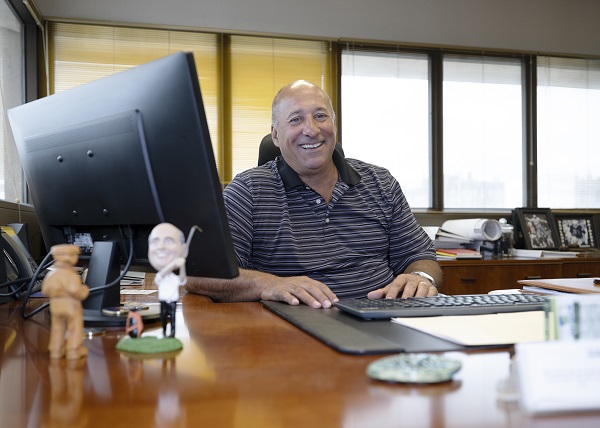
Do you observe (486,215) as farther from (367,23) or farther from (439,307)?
(439,307)

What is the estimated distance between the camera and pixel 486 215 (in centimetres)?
400

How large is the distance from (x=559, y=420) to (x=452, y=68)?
373cm

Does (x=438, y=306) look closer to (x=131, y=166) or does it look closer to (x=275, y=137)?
(x=131, y=166)

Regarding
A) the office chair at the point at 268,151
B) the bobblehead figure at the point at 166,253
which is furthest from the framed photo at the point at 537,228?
the bobblehead figure at the point at 166,253

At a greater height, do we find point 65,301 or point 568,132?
point 568,132

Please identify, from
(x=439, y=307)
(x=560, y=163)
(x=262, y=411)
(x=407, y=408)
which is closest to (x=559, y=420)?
(x=407, y=408)

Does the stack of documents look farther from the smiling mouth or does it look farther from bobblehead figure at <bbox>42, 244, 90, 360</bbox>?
bobblehead figure at <bbox>42, 244, 90, 360</bbox>

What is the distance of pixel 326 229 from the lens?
187 cm

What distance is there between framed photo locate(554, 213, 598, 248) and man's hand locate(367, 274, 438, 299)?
2710 millimetres

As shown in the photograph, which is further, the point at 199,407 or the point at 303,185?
the point at 303,185

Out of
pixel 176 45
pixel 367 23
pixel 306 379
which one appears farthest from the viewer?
pixel 367 23

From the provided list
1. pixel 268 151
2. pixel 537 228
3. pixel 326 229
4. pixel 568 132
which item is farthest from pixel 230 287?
pixel 568 132

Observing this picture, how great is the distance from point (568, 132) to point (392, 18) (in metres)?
1.47

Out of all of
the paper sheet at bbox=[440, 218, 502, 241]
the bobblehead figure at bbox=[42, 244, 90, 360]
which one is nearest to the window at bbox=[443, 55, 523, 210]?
the paper sheet at bbox=[440, 218, 502, 241]
